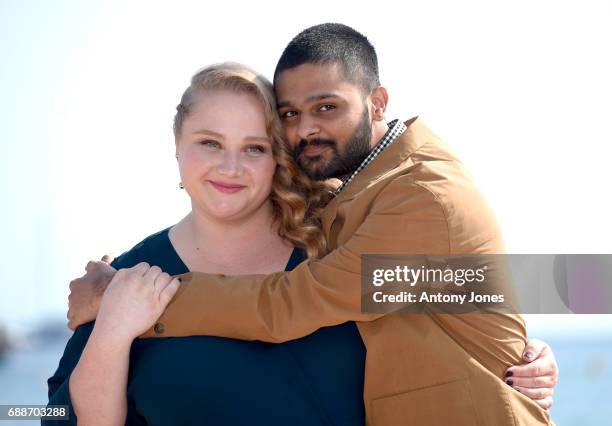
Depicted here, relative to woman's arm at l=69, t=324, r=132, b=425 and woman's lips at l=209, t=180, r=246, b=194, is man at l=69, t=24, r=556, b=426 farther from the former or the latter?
woman's lips at l=209, t=180, r=246, b=194

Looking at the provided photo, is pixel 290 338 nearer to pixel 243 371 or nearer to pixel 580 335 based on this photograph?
pixel 243 371

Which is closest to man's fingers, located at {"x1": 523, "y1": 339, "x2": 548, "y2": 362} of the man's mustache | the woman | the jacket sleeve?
the jacket sleeve

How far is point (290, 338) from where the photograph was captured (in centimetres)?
288

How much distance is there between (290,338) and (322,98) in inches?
37.6

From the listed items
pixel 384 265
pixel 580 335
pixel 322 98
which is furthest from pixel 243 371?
pixel 580 335

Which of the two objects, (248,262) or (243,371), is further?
(248,262)

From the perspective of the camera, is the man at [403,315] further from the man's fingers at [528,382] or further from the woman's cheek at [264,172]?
the woman's cheek at [264,172]

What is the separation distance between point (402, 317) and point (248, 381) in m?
0.55

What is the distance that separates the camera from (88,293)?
312 cm

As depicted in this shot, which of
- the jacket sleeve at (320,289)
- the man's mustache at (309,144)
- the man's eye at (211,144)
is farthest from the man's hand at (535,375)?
the man's eye at (211,144)

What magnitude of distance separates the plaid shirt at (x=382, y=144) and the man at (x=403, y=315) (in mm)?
65

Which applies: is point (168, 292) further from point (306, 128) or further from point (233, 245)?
point (306, 128)

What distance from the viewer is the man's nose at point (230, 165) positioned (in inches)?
121

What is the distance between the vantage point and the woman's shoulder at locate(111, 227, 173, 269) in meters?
3.27
